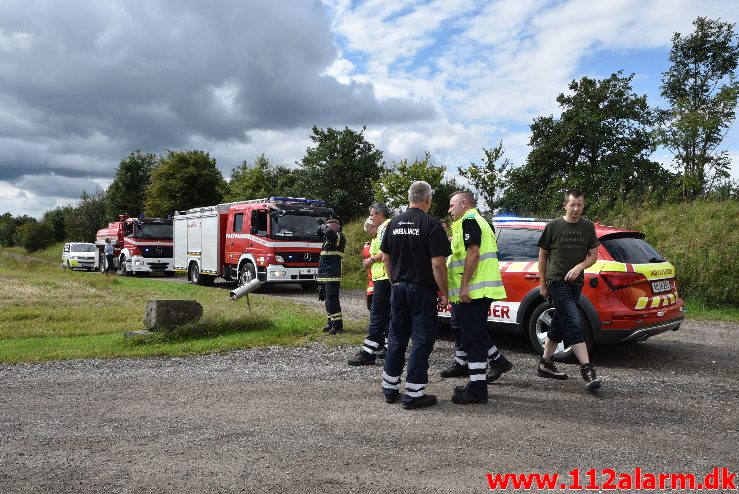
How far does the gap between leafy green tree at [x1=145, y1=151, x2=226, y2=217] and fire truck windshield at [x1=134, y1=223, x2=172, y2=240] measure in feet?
77.0

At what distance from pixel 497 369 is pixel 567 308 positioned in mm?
966

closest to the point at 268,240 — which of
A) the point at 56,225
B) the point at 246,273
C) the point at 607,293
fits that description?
the point at 246,273

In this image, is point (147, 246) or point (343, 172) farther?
point (343, 172)

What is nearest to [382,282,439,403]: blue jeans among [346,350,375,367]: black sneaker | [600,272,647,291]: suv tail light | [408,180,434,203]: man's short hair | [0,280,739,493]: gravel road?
Result: [0,280,739,493]: gravel road

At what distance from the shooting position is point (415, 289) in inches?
207

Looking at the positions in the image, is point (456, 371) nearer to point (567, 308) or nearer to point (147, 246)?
point (567, 308)

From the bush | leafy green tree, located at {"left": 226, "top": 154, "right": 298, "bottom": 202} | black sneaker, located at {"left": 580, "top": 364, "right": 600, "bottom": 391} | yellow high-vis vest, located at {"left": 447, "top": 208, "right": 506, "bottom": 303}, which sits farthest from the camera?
leafy green tree, located at {"left": 226, "top": 154, "right": 298, "bottom": 202}

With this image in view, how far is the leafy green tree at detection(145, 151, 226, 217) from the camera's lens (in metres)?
50.2

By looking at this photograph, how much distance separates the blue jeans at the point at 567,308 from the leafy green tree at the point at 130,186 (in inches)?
2381

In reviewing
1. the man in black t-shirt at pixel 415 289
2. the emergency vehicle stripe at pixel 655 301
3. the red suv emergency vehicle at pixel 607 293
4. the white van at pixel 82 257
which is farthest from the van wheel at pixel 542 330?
the white van at pixel 82 257

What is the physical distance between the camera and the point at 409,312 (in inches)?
215

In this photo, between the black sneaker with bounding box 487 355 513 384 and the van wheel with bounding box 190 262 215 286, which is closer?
the black sneaker with bounding box 487 355 513 384

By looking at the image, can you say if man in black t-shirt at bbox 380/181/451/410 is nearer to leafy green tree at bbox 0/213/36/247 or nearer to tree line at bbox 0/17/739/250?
tree line at bbox 0/17/739/250

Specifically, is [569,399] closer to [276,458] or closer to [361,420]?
[361,420]
